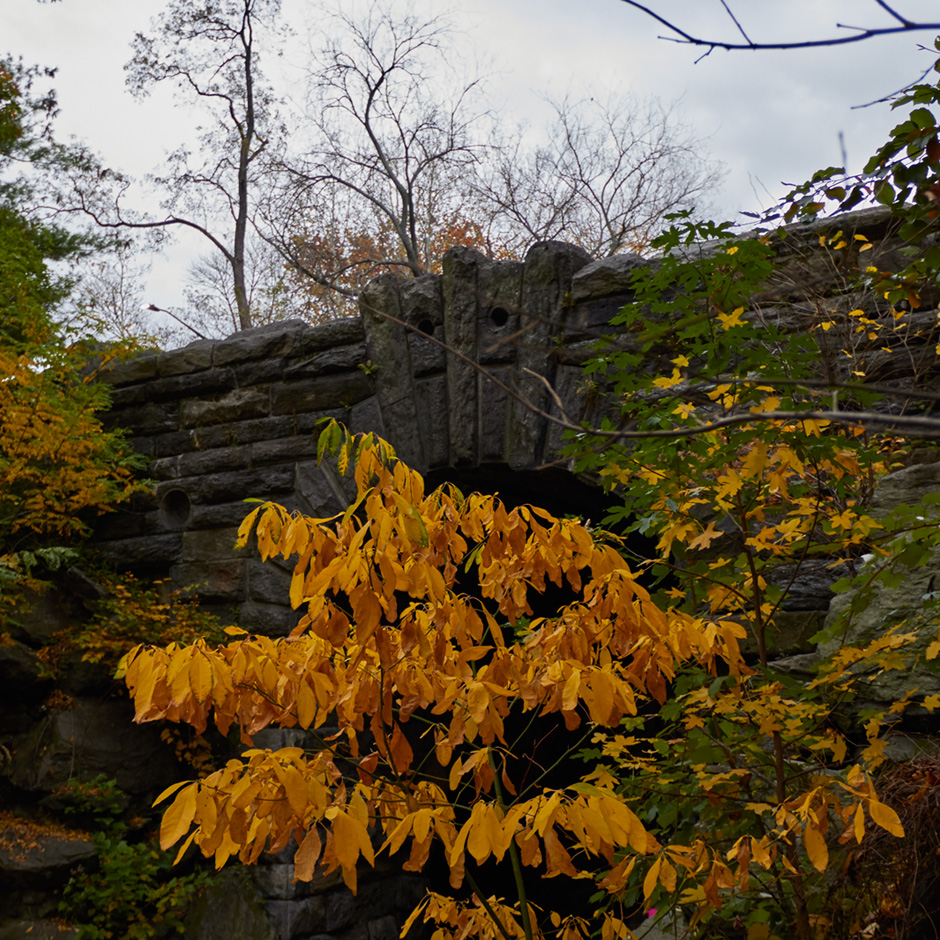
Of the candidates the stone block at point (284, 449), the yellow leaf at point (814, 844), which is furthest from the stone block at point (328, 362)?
the yellow leaf at point (814, 844)

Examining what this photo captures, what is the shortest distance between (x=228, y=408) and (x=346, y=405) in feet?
2.67

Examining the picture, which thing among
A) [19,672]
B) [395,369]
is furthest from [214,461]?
[19,672]

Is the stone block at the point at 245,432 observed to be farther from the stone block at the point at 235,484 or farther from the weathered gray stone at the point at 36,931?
the weathered gray stone at the point at 36,931

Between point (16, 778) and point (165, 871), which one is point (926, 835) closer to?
point (165, 871)

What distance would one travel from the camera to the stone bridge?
4.09 metres

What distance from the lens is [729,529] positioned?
3283 mm

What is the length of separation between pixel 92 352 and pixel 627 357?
13.3 feet

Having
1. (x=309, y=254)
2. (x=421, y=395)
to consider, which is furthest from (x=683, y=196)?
(x=421, y=395)

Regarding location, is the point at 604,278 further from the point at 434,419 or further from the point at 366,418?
the point at 366,418

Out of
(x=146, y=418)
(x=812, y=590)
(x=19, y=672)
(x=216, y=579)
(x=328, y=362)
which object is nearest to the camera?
(x=812, y=590)

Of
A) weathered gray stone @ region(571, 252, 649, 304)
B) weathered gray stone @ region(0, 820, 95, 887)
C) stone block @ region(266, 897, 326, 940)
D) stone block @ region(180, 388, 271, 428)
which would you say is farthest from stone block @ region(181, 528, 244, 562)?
weathered gray stone @ region(571, 252, 649, 304)

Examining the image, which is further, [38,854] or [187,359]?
[187,359]

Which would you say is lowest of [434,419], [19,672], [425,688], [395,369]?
[19,672]

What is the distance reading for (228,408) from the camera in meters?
4.93
